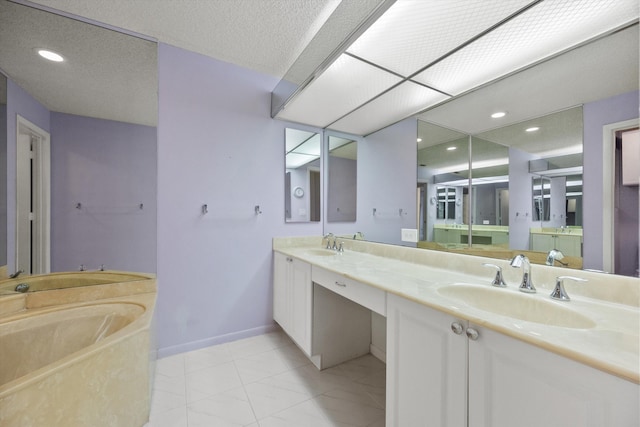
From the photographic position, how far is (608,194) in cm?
95

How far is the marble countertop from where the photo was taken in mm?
557

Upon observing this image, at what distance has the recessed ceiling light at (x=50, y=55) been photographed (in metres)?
1.43

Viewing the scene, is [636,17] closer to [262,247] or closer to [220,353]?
[262,247]

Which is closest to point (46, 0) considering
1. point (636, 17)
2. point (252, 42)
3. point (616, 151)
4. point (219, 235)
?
point (252, 42)

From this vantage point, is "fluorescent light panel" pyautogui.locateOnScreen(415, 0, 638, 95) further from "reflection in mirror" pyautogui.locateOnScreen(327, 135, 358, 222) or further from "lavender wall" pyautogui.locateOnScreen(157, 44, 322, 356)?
"lavender wall" pyautogui.locateOnScreen(157, 44, 322, 356)

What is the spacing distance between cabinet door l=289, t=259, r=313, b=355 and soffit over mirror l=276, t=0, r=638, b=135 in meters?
1.36

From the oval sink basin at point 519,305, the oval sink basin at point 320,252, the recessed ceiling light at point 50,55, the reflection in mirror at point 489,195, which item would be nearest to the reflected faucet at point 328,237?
the oval sink basin at point 320,252

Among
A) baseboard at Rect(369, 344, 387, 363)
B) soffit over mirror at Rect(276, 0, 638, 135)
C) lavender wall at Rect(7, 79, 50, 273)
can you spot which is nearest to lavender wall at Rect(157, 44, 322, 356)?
lavender wall at Rect(7, 79, 50, 273)

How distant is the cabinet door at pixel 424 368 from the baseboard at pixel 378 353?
0.90 m

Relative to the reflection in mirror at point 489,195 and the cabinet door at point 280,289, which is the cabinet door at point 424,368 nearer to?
the reflection in mirror at point 489,195

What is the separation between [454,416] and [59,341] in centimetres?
185

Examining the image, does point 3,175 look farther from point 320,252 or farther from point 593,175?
point 593,175

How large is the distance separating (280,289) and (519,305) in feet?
5.59

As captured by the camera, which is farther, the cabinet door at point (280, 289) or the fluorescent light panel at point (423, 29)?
the cabinet door at point (280, 289)
